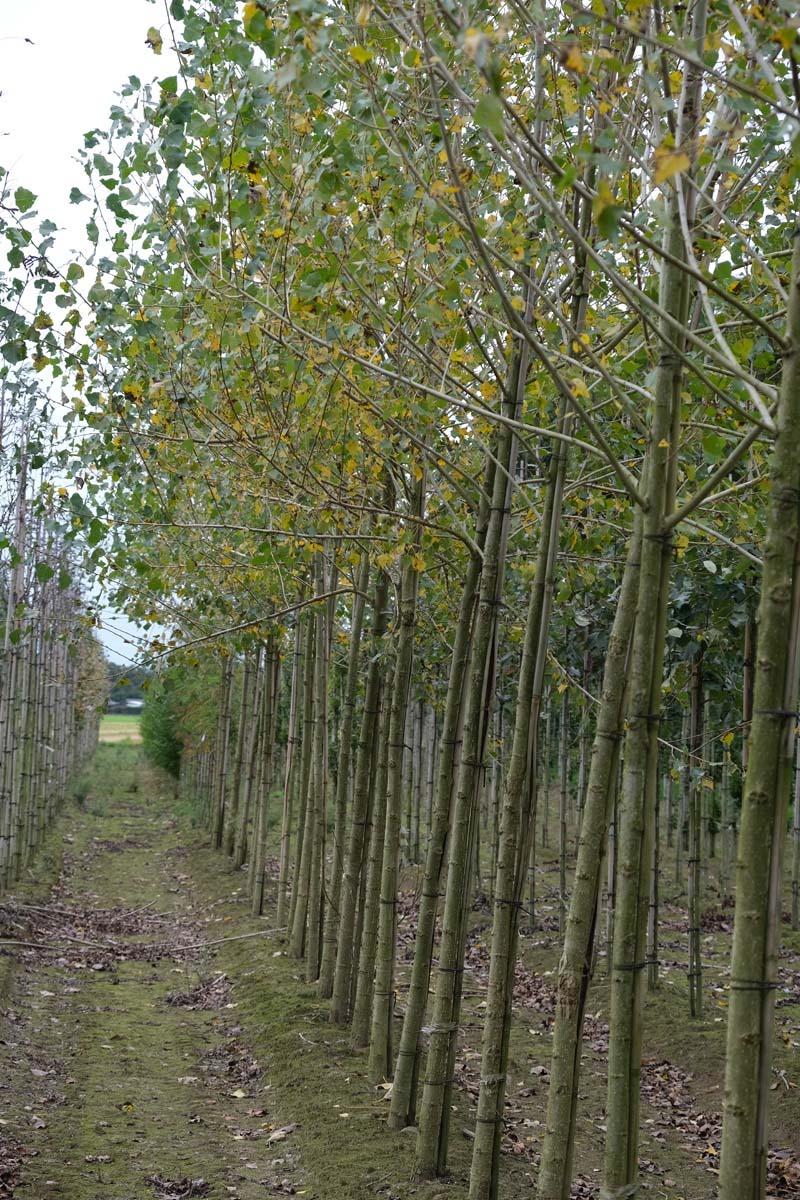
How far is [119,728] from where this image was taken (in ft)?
401

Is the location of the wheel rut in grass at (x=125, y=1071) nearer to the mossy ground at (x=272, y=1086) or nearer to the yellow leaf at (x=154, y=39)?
the mossy ground at (x=272, y=1086)

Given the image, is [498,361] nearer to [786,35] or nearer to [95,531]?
[95,531]

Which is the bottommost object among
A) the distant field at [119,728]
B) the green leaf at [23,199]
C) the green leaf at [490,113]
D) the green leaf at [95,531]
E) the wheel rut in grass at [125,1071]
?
the distant field at [119,728]

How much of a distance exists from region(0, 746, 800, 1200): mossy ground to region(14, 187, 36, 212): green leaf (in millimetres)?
5317

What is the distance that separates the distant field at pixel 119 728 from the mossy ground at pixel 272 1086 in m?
86.8

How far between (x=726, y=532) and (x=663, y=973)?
872 cm

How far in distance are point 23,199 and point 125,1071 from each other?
716 centimetres

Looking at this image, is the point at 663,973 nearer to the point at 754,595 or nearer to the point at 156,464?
the point at 754,595

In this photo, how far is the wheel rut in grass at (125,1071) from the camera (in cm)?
704

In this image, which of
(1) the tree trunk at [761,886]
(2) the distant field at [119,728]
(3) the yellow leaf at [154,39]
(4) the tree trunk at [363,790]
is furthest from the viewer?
(2) the distant field at [119,728]

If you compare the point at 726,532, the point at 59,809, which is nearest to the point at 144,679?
the point at 726,532

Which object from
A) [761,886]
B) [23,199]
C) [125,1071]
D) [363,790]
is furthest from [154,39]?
[125,1071]

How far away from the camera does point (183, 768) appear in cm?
4447

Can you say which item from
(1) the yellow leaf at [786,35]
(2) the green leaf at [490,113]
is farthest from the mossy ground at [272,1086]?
(1) the yellow leaf at [786,35]
